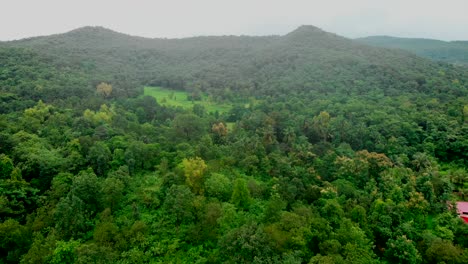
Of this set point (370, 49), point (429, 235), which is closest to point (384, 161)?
point (429, 235)

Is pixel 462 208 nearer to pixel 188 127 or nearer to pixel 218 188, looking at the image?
pixel 218 188

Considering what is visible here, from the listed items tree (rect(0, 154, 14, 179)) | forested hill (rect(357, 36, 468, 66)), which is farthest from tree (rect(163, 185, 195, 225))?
forested hill (rect(357, 36, 468, 66))

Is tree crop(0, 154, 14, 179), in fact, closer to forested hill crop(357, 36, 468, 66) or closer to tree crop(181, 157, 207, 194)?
tree crop(181, 157, 207, 194)

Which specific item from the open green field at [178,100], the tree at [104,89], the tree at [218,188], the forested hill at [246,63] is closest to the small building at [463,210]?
the tree at [218,188]

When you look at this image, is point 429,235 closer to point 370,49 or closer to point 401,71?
point 401,71

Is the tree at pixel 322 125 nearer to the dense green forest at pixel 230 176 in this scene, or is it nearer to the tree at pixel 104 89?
the dense green forest at pixel 230 176

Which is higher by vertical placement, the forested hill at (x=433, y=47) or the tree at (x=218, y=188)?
the forested hill at (x=433, y=47)
